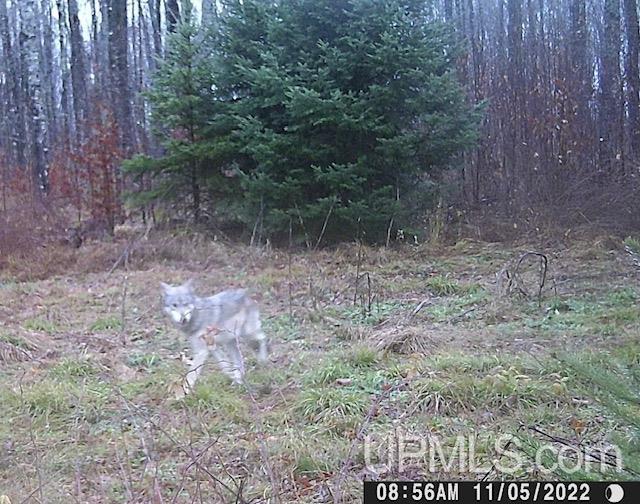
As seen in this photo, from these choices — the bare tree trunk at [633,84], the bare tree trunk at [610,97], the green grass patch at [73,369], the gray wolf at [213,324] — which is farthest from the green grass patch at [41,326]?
the bare tree trunk at [633,84]

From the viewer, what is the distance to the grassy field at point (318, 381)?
290 centimetres

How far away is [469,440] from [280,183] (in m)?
6.65

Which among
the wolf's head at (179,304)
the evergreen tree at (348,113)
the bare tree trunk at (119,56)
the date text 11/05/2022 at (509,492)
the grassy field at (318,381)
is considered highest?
the bare tree trunk at (119,56)

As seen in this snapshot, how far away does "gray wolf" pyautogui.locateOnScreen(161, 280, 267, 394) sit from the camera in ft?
14.8

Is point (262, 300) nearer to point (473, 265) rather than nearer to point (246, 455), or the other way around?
point (473, 265)

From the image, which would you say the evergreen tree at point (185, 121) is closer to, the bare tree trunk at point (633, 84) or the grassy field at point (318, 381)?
the grassy field at point (318, 381)

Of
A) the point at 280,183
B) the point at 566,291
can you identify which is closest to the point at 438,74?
the point at 280,183

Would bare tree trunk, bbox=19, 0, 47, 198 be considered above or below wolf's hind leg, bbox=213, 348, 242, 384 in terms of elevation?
above

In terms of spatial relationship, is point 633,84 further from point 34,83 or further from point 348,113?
point 34,83

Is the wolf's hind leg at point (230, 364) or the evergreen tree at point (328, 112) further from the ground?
the evergreen tree at point (328, 112)

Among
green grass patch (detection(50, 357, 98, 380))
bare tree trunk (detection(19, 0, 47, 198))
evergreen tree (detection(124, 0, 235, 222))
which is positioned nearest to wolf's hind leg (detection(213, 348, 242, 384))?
green grass patch (detection(50, 357, 98, 380))

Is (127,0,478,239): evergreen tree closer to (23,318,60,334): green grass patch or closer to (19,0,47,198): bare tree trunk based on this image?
(19,0,47,198): bare tree trunk

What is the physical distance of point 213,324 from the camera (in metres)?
4.64

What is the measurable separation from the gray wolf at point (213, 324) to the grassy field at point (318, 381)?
13cm
